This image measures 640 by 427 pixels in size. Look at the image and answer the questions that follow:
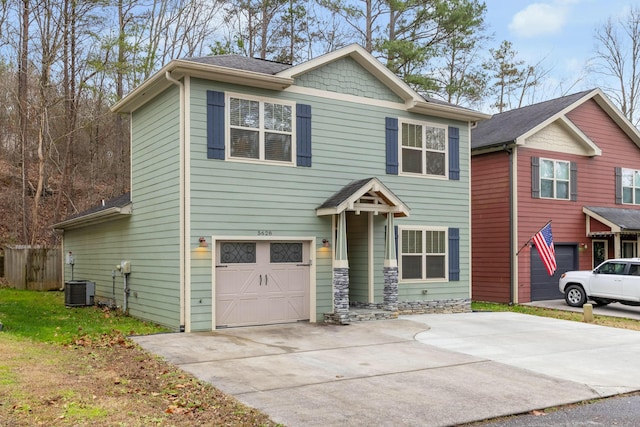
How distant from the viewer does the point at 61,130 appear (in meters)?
25.0

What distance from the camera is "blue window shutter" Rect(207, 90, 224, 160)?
11.7m

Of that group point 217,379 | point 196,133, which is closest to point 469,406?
point 217,379

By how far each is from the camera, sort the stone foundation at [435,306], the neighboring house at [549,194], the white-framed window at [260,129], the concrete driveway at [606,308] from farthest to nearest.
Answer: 1. the neighboring house at [549,194]
2. the concrete driveway at [606,308]
3. the stone foundation at [435,306]
4. the white-framed window at [260,129]

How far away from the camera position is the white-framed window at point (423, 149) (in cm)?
1474

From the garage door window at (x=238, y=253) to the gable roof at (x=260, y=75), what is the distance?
3.44 m

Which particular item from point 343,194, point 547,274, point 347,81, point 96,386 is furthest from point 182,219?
point 547,274

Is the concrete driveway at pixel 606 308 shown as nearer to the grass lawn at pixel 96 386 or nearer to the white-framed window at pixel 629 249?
the white-framed window at pixel 629 249

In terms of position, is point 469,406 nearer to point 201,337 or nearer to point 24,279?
point 201,337

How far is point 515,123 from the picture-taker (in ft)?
63.7

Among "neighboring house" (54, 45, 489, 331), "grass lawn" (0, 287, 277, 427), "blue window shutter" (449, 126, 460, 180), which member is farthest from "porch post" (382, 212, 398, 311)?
"grass lawn" (0, 287, 277, 427)

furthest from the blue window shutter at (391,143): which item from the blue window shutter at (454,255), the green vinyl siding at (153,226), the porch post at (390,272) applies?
the green vinyl siding at (153,226)

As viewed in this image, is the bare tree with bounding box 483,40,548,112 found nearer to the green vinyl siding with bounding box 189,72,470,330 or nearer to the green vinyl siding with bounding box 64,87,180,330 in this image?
the green vinyl siding with bounding box 189,72,470,330

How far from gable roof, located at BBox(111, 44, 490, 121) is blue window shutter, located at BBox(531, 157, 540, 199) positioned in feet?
→ 12.6

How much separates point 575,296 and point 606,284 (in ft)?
3.81
